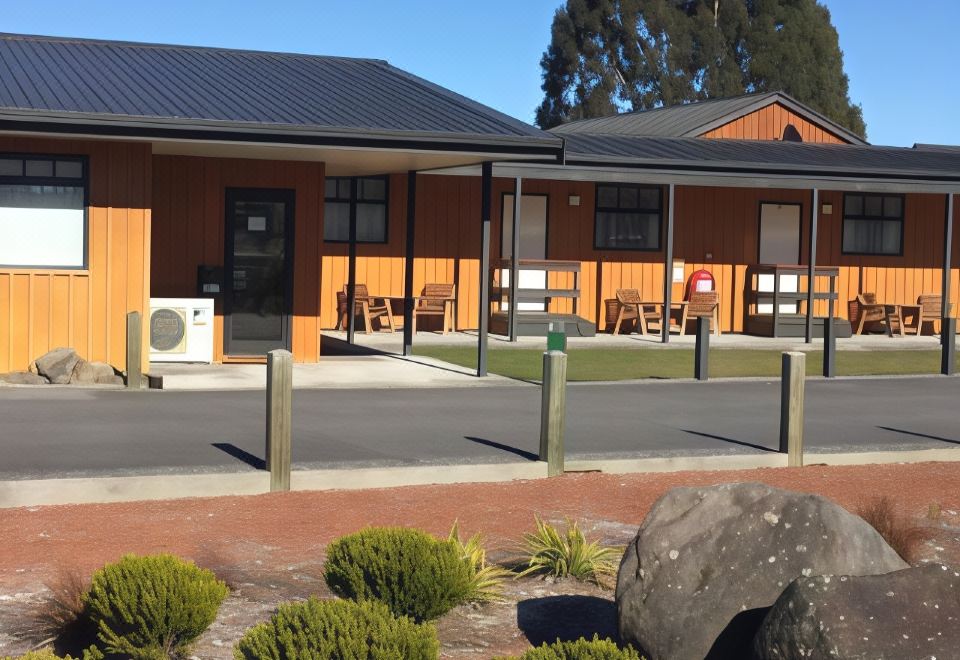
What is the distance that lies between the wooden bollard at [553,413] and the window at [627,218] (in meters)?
17.2

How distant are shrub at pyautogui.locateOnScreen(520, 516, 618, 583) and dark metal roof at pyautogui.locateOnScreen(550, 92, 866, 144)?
26886 millimetres

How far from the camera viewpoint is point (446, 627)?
22.0ft

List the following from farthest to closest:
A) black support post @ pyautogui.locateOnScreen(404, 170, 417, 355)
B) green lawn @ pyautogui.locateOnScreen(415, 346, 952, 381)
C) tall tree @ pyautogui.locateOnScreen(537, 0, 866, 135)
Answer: tall tree @ pyautogui.locateOnScreen(537, 0, 866, 135) → black support post @ pyautogui.locateOnScreen(404, 170, 417, 355) → green lawn @ pyautogui.locateOnScreen(415, 346, 952, 381)

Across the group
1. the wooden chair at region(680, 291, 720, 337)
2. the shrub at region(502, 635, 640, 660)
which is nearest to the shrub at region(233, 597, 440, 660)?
the shrub at region(502, 635, 640, 660)

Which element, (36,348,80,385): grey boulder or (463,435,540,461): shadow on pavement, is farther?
(36,348,80,385): grey boulder

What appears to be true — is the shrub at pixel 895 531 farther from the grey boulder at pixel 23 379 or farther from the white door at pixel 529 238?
the white door at pixel 529 238

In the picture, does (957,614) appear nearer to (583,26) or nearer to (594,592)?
(594,592)

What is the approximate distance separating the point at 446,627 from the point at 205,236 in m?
13.1

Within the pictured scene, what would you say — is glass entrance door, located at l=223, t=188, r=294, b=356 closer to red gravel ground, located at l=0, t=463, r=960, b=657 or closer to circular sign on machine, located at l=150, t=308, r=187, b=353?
circular sign on machine, located at l=150, t=308, r=187, b=353

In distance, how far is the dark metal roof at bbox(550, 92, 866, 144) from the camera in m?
35.6

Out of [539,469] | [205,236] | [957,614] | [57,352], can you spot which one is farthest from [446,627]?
[205,236]

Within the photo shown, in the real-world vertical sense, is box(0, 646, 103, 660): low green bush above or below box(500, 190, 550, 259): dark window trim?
below

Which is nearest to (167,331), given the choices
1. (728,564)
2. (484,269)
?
(484,269)

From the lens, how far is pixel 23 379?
15.9m
